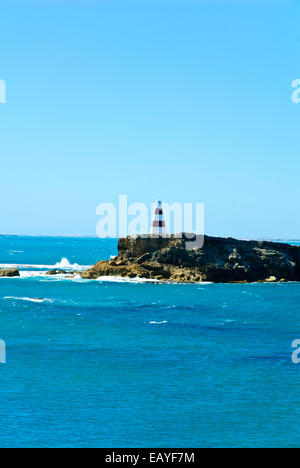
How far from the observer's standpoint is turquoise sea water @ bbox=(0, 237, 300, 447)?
34562 millimetres

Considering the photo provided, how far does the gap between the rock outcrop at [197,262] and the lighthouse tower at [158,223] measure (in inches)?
123

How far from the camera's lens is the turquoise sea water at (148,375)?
34562 mm

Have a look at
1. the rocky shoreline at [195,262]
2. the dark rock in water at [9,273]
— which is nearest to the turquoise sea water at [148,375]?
the rocky shoreline at [195,262]

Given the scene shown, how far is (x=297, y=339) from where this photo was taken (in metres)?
62.8

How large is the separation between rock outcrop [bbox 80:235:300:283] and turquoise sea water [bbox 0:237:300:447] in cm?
3702

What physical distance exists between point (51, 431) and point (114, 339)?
2745cm

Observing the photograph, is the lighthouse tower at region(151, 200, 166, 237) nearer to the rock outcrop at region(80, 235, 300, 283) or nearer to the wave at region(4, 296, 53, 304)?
the rock outcrop at region(80, 235, 300, 283)

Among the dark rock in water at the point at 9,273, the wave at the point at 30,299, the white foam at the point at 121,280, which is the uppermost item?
the dark rock in water at the point at 9,273

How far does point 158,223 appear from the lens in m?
130

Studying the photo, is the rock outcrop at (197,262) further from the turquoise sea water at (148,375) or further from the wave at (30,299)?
the turquoise sea water at (148,375)

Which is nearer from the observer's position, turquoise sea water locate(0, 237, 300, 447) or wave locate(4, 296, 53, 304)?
turquoise sea water locate(0, 237, 300, 447)

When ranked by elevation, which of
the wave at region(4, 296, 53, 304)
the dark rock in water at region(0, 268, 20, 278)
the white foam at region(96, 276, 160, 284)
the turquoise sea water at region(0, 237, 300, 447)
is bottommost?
the turquoise sea water at region(0, 237, 300, 447)

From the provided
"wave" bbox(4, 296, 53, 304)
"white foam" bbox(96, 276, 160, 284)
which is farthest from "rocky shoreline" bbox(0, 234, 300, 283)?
"wave" bbox(4, 296, 53, 304)
